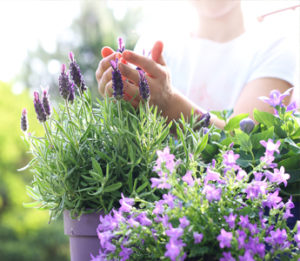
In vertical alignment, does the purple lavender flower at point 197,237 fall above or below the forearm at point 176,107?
below

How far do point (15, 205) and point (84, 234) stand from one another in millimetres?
7362

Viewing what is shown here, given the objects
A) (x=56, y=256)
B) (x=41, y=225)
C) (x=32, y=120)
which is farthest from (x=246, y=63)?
(x=56, y=256)

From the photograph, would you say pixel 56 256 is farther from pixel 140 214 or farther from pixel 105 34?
A: pixel 140 214

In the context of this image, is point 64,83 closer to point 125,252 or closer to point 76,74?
point 76,74

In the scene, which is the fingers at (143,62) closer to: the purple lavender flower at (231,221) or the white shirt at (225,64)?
the purple lavender flower at (231,221)

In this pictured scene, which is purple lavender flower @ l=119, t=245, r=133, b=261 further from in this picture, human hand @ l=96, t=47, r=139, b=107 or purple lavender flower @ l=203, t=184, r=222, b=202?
human hand @ l=96, t=47, r=139, b=107

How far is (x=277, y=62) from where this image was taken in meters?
1.40

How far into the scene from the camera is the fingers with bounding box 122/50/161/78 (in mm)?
633

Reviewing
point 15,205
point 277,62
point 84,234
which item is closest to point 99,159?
point 84,234

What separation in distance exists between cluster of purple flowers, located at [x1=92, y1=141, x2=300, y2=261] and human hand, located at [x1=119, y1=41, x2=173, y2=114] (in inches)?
9.2

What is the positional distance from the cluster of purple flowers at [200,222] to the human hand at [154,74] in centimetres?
23

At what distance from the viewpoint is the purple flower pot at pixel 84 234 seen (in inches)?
23.2

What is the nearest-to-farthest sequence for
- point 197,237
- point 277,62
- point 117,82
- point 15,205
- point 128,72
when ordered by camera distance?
point 197,237 < point 117,82 < point 128,72 < point 277,62 < point 15,205

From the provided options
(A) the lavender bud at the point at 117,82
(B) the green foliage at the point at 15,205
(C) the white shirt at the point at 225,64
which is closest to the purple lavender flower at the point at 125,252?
(A) the lavender bud at the point at 117,82
